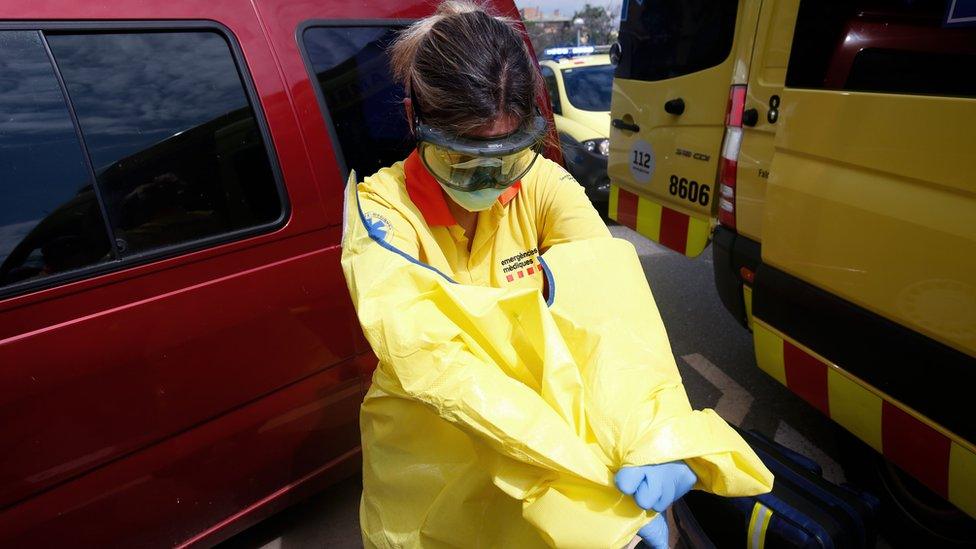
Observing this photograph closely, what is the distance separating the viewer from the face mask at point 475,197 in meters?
1.17

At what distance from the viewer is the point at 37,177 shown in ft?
4.65

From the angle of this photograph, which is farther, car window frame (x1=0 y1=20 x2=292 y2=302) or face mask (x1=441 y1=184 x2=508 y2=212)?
car window frame (x1=0 y1=20 x2=292 y2=302)

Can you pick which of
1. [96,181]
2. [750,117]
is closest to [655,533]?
[96,181]

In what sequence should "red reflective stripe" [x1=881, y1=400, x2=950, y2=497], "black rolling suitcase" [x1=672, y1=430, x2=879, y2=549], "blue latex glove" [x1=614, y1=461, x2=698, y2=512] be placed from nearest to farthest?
"blue latex glove" [x1=614, y1=461, x2=698, y2=512] → "red reflective stripe" [x1=881, y1=400, x2=950, y2=497] → "black rolling suitcase" [x1=672, y1=430, x2=879, y2=549]

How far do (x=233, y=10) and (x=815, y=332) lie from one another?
217 cm

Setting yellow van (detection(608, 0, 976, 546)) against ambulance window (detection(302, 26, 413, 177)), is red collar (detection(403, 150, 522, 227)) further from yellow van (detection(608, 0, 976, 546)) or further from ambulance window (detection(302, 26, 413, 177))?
yellow van (detection(608, 0, 976, 546))

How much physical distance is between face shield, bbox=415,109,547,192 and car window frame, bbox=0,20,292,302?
79 centimetres

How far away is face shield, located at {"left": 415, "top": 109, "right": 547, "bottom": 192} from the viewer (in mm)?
1083

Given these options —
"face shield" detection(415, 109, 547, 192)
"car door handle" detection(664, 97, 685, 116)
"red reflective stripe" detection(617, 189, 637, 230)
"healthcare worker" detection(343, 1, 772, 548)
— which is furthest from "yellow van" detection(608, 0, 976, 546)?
"face shield" detection(415, 109, 547, 192)

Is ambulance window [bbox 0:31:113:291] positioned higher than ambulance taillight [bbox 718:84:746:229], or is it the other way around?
ambulance window [bbox 0:31:113:291]

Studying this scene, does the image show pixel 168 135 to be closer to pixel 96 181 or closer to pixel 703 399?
pixel 96 181

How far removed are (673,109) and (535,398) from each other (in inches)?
110

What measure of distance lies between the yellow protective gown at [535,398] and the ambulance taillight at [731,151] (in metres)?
1.71

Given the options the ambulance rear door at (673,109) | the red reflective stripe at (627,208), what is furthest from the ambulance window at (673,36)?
the red reflective stripe at (627,208)
